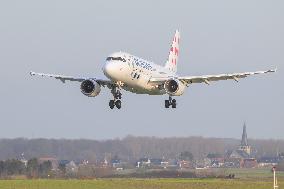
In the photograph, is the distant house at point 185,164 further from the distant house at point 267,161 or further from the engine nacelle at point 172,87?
the engine nacelle at point 172,87

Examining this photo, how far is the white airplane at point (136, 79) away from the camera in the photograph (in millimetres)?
77312

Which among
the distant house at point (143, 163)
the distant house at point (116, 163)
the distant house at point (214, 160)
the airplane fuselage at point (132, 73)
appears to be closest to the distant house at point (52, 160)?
the distant house at point (116, 163)

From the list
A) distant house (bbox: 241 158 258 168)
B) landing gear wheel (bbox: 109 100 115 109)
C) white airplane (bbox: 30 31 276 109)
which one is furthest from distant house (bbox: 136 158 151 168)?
landing gear wheel (bbox: 109 100 115 109)

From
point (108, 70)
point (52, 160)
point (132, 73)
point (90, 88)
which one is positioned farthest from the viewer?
point (52, 160)

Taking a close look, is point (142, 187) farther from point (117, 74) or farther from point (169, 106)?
point (117, 74)

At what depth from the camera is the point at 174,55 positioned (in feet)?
335

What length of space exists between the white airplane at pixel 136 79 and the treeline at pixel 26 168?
105 ft

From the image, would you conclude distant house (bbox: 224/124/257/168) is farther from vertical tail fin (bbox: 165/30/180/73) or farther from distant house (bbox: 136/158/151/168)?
vertical tail fin (bbox: 165/30/180/73)

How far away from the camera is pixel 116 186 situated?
8869cm

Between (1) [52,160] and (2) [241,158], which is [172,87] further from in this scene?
(2) [241,158]

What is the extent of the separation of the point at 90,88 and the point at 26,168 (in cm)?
4019

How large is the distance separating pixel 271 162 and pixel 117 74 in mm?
78476

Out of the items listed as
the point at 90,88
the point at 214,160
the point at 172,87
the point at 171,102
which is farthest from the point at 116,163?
the point at 172,87

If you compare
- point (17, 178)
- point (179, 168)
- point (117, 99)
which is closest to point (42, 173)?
point (17, 178)
